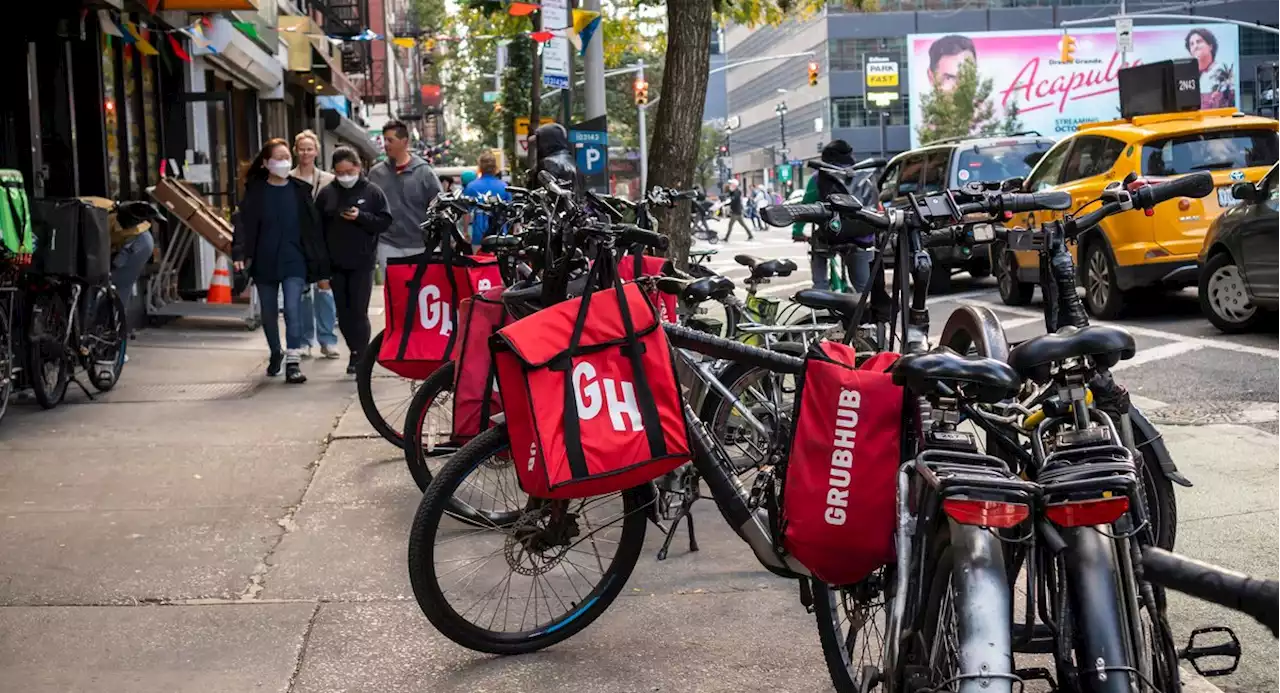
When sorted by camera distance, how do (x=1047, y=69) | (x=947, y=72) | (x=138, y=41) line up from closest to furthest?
(x=138, y=41) < (x=1047, y=69) < (x=947, y=72)

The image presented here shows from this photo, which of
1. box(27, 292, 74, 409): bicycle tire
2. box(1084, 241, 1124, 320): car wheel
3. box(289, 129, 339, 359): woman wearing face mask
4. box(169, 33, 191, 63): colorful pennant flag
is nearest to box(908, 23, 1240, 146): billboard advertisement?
box(169, 33, 191, 63): colorful pennant flag

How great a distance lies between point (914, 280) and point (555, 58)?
11422 mm

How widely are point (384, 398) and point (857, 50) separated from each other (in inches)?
3718

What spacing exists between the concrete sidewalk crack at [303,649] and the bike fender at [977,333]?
2058 mm

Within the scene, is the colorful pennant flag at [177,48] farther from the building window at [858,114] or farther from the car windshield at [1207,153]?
the building window at [858,114]

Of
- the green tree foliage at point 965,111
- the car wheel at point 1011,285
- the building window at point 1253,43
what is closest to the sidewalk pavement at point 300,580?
the car wheel at point 1011,285

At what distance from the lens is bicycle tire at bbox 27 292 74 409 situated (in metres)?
8.89

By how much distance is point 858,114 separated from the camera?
100000 mm

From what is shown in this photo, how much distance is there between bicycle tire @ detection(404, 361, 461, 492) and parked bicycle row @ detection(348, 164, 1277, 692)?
15 millimetres

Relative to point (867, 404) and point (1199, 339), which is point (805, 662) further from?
point (1199, 339)

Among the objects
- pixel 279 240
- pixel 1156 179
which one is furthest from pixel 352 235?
pixel 1156 179

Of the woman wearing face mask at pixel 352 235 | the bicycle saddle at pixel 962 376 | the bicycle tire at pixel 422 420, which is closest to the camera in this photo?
the bicycle saddle at pixel 962 376

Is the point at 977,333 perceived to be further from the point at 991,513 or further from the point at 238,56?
the point at 238,56

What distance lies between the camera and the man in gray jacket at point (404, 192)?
1134cm
